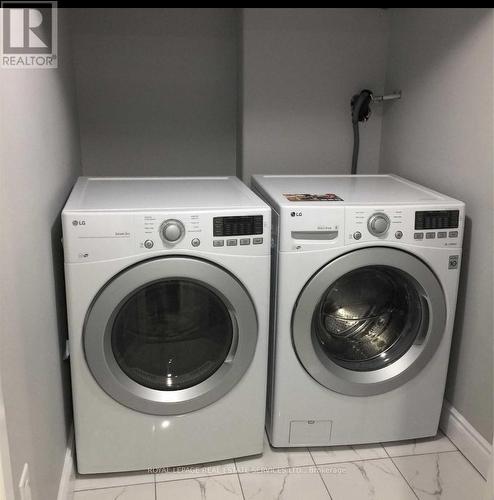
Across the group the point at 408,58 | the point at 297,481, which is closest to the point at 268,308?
the point at 297,481

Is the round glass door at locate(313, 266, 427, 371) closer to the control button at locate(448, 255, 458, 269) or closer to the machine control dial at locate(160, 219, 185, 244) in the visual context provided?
the control button at locate(448, 255, 458, 269)

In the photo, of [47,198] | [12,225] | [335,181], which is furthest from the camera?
[335,181]

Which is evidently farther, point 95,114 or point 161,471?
point 95,114

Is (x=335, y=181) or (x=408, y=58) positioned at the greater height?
(x=408, y=58)

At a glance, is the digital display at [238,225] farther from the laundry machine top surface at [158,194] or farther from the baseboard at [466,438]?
the baseboard at [466,438]

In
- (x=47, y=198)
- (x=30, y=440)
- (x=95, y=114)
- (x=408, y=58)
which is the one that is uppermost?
(x=408, y=58)

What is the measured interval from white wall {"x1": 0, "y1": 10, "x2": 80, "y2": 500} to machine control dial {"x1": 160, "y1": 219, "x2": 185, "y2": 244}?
0.33 metres

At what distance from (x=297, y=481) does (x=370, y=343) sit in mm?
524

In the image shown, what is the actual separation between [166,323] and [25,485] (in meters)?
0.63

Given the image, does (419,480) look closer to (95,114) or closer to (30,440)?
(30,440)

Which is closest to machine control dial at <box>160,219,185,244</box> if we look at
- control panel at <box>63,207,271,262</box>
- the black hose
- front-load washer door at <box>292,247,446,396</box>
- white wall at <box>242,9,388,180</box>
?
control panel at <box>63,207,271,262</box>

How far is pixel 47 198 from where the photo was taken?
1.51m

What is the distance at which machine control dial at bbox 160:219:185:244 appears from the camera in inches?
59.1

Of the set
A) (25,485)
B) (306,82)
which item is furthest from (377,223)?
(25,485)
